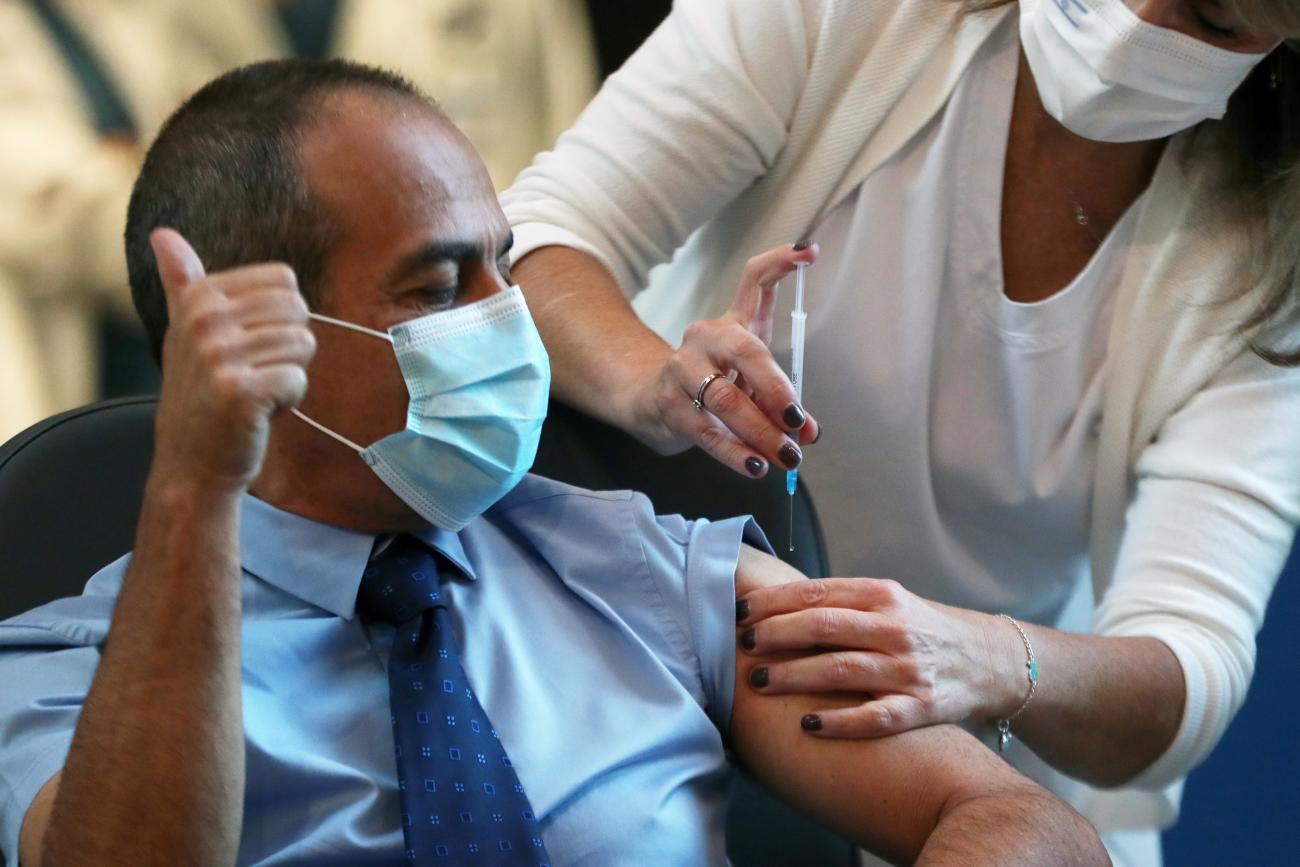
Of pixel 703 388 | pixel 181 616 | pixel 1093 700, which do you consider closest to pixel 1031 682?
pixel 1093 700

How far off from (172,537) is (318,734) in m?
0.29

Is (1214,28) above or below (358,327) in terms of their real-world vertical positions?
above

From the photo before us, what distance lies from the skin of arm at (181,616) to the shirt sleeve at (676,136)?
29.9 inches

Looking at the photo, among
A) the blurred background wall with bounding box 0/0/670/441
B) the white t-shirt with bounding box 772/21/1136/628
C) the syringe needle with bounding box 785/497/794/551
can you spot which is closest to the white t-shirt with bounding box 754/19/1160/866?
the white t-shirt with bounding box 772/21/1136/628

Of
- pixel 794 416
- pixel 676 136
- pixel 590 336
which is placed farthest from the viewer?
pixel 676 136

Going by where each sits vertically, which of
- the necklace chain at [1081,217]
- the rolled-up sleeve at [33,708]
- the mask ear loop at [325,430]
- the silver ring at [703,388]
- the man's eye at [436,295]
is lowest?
the rolled-up sleeve at [33,708]

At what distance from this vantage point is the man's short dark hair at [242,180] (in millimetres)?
1288

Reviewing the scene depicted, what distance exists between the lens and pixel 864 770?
1338 mm

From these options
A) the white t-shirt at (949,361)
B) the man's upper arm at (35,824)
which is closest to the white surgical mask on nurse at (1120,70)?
the white t-shirt at (949,361)

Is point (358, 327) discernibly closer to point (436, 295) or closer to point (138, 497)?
point (436, 295)

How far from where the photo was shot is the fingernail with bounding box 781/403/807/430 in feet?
4.56

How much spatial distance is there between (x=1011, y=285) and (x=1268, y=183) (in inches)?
12.4

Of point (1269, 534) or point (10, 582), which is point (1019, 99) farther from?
point (10, 582)

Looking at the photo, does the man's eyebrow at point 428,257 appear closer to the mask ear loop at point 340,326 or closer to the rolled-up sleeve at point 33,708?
the mask ear loop at point 340,326
